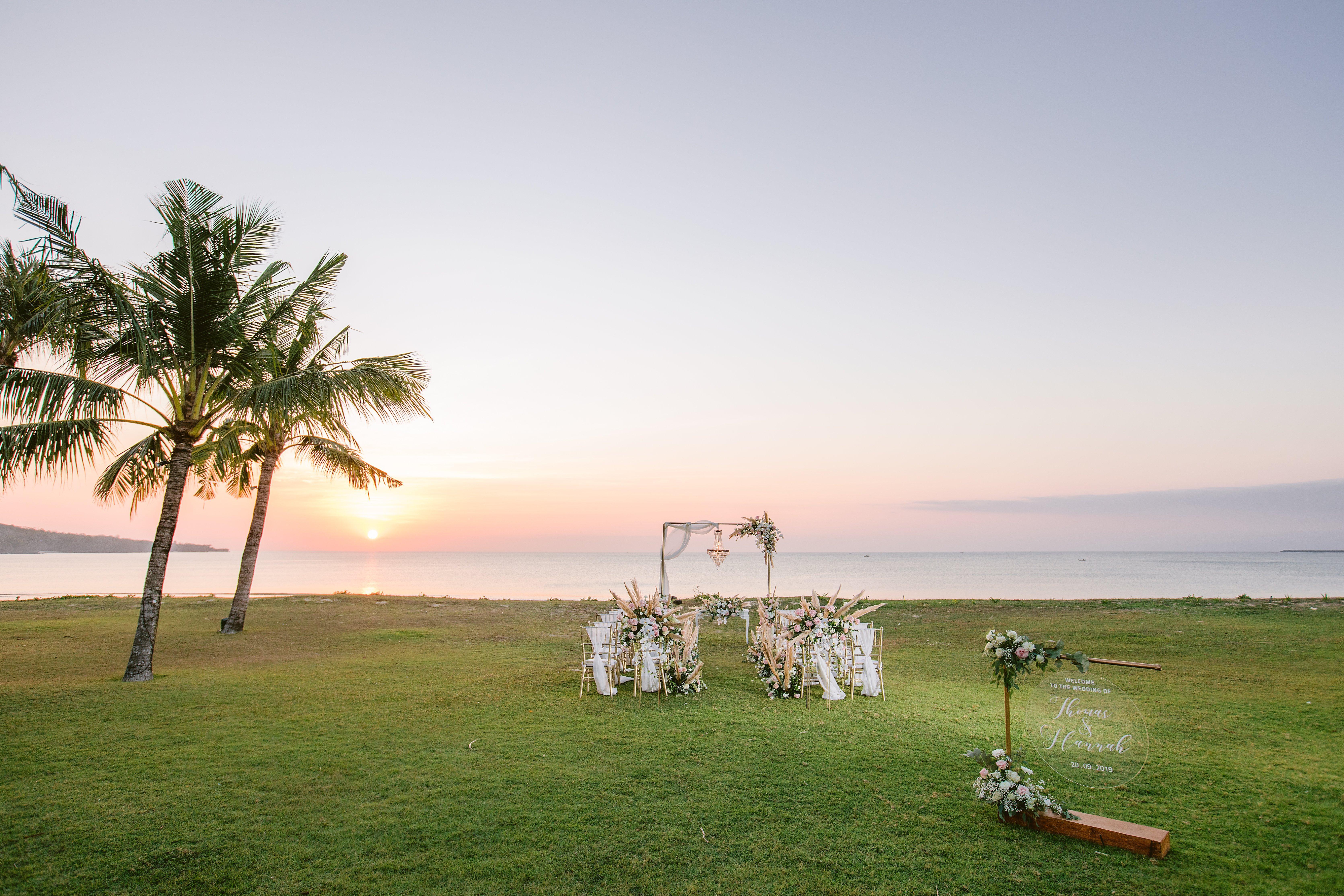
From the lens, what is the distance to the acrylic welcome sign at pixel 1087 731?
415cm

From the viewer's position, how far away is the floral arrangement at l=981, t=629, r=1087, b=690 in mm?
4535

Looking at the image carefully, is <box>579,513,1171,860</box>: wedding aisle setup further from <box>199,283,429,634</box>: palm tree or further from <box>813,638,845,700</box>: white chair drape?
<box>199,283,429,634</box>: palm tree

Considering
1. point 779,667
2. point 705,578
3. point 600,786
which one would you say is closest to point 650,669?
point 779,667

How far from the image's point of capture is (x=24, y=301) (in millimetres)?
9383

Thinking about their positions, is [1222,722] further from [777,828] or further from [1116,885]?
[777,828]

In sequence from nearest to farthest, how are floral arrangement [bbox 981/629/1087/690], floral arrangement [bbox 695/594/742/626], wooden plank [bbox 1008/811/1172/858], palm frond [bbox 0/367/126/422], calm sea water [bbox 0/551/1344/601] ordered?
wooden plank [bbox 1008/811/1172/858], floral arrangement [bbox 981/629/1087/690], palm frond [bbox 0/367/126/422], floral arrangement [bbox 695/594/742/626], calm sea water [bbox 0/551/1344/601]

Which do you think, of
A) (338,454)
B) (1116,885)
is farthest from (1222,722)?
(338,454)

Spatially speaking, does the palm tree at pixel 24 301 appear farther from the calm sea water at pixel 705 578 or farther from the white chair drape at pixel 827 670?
the calm sea water at pixel 705 578

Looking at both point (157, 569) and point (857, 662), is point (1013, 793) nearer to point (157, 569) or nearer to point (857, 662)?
point (857, 662)

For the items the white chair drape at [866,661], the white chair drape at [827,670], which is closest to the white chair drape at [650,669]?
the white chair drape at [827,670]

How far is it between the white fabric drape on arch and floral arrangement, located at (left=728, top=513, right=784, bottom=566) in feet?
2.50

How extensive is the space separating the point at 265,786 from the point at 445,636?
10.2 metres

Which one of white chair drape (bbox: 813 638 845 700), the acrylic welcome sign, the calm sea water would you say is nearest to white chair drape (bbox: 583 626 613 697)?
white chair drape (bbox: 813 638 845 700)

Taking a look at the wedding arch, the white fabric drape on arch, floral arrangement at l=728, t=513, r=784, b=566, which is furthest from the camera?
floral arrangement at l=728, t=513, r=784, b=566
